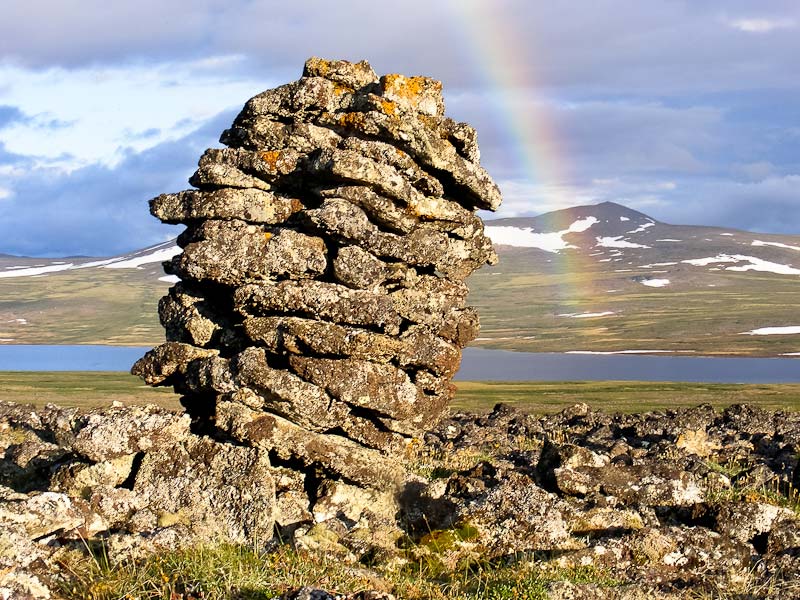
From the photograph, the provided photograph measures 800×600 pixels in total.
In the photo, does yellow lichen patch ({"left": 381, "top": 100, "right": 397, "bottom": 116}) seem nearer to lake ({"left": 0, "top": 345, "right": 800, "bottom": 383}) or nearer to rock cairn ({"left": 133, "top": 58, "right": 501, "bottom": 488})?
rock cairn ({"left": 133, "top": 58, "right": 501, "bottom": 488})

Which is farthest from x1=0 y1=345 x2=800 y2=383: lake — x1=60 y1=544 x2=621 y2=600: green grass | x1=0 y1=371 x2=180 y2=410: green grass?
x1=60 y1=544 x2=621 y2=600: green grass

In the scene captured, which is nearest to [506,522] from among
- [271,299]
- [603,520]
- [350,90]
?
Result: [603,520]

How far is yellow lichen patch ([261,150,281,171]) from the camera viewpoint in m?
23.5

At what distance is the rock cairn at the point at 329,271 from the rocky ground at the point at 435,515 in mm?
1293

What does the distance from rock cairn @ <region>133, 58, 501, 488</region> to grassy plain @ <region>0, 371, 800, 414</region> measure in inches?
1678

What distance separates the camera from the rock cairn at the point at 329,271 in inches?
832

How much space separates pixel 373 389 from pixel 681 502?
25.2 ft

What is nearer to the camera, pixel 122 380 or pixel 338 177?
pixel 338 177

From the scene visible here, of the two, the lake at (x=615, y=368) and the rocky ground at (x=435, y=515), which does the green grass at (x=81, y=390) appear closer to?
the rocky ground at (x=435, y=515)

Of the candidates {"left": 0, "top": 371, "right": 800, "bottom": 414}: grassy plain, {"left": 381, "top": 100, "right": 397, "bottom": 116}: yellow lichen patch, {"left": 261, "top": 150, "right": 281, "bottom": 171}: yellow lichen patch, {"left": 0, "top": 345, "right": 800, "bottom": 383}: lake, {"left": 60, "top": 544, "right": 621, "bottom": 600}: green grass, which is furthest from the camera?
{"left": 0, "top": 345, "right": 800, "bottom": 383}: lake

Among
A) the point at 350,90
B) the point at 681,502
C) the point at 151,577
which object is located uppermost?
the point at 350,90

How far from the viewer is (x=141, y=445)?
1998cm

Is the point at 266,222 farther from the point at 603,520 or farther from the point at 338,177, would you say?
the point at 603,520

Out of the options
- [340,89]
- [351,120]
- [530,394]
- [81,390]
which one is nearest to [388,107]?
[351,120]
